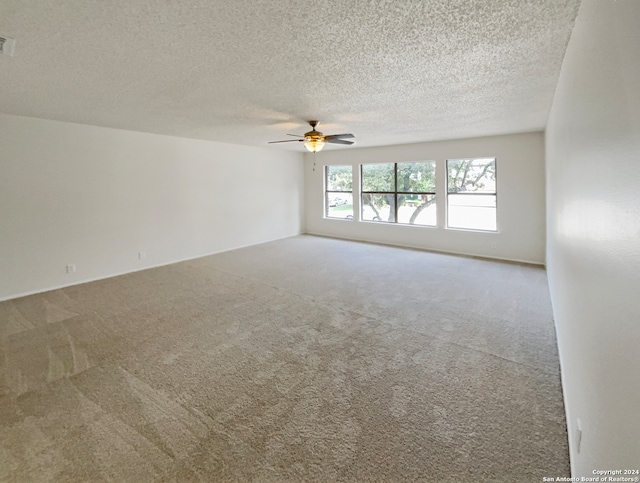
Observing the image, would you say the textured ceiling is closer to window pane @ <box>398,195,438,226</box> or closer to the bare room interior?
the bare room interior

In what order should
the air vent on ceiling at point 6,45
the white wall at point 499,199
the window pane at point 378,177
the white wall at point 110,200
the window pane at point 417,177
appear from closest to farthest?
the air vent on ceiling at point 6,45 → the white wall at point 110,200 → the white wall at point 499,199 → the window pane at point 417,177 → the window pane at point 378,177

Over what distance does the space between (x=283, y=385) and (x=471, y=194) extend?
18.7ft

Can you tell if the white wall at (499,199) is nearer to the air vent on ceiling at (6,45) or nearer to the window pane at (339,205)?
the window pane at (339,205)

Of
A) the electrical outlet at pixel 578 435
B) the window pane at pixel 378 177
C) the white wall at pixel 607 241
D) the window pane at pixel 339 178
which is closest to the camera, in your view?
the white wall at pixel 607 241

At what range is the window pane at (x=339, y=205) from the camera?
8.33 m

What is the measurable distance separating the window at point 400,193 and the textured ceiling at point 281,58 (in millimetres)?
2769

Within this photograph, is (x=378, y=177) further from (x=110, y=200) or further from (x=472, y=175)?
(x=110, y=200)

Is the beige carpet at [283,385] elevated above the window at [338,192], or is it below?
A: below

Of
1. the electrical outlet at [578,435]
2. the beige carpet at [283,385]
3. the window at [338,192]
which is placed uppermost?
the window at [338,192]

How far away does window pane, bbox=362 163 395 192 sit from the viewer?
7545mm

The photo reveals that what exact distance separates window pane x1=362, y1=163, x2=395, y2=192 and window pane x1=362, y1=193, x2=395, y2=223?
201 mm

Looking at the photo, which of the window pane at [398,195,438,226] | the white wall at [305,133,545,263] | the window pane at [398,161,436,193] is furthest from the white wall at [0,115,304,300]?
the window pane at [398,195,438,226]

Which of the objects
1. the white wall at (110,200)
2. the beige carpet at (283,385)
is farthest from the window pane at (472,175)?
the white wall at (110,200)

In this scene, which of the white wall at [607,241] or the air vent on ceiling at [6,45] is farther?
the air vent on ceiling at [6,45]
